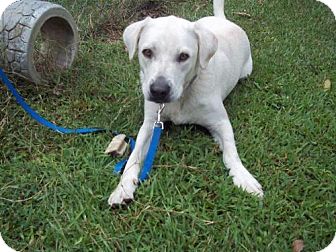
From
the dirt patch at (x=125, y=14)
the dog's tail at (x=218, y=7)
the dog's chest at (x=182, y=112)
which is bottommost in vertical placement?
the dirt patch at (x=125, y=14)

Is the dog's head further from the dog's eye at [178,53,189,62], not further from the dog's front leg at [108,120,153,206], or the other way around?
the dog's front leg at [108,120,153,206]

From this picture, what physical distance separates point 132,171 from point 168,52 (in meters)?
0.89

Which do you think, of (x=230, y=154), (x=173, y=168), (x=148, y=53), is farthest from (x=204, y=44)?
(x=173, y=168)

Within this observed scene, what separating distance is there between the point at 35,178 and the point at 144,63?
116 centimetres

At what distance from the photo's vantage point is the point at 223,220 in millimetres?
2609

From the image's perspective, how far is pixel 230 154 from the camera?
3.10 m

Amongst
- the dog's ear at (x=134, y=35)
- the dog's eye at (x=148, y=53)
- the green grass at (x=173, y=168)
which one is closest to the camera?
the green grass at (x=173, y=168)

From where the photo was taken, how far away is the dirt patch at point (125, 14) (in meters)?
5.19

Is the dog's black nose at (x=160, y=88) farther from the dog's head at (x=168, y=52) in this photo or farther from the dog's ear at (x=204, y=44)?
the dog's ear at (x=204, y=44)

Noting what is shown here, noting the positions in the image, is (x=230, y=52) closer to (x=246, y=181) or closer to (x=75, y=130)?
(x=246, y=181)

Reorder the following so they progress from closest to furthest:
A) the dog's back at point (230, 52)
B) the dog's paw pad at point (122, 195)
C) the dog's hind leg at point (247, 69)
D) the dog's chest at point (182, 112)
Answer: the dog's paw pad at point (122, 195) → the dog's chest at point (182, 112) → the dog's back at point (230, 52) → the dog's hind leg at point (247, 69)

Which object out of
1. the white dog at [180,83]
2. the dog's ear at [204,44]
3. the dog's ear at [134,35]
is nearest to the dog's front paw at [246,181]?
the white dog at [180,83]

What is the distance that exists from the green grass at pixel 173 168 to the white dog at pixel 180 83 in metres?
0.11

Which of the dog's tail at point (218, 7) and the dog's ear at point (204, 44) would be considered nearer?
the dog's ear at point (204, 44)
